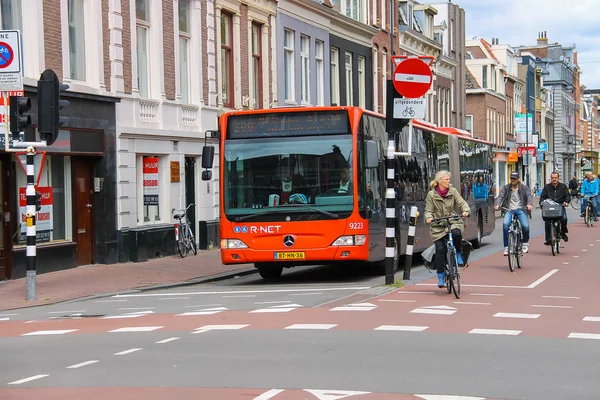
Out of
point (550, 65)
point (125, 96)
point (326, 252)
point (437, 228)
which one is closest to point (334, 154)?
point (326, 252)

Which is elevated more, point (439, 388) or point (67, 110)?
point (67, 110)

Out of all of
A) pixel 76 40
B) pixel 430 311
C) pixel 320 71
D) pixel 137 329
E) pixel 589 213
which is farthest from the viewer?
pixel 320 71

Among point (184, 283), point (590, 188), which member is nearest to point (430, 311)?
point (184, 283)

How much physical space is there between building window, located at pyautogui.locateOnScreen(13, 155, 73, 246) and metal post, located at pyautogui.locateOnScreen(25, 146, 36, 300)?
376 cm

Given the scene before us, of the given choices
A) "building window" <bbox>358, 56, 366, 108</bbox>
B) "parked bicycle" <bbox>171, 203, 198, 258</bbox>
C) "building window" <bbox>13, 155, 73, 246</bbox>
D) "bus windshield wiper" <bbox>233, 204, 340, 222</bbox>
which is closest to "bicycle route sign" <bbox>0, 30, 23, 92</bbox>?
"bus windshield wiper" <bbox>233, 204, 340, 222</bbox>

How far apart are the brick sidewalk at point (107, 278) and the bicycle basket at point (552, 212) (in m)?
6.43

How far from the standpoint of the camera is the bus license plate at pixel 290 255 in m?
16.9

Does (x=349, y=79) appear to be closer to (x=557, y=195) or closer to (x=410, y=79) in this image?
(x=557, y=195)

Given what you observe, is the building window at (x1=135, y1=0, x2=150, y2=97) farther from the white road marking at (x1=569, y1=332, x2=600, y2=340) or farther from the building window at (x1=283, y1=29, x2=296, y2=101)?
the white road marking at (x1=569, y1=332, x2=600, y2=340)

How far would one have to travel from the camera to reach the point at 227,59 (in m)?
29.8

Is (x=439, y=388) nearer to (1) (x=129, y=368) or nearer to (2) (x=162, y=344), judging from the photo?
(1) (x=129, y=368)

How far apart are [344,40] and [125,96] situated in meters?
17.5

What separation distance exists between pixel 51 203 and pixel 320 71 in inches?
703

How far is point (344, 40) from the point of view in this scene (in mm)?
39656
